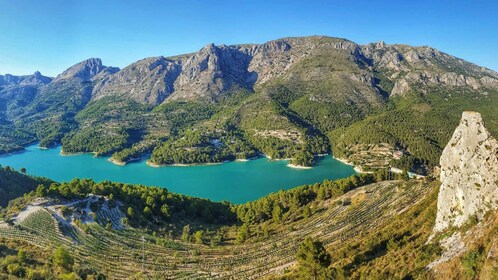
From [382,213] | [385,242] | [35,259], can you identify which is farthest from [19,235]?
[382,213]

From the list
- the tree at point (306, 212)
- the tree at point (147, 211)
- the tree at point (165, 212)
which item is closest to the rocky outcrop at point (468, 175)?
the tree at point (306, 212)

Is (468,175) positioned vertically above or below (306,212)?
above

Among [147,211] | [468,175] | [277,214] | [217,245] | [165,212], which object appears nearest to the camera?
[468,175]

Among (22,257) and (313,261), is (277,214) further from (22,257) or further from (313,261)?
(22,257)

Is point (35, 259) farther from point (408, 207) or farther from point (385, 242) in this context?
point (408, 207)

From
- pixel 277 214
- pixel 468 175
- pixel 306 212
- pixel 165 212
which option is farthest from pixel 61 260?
pixel 468 175
